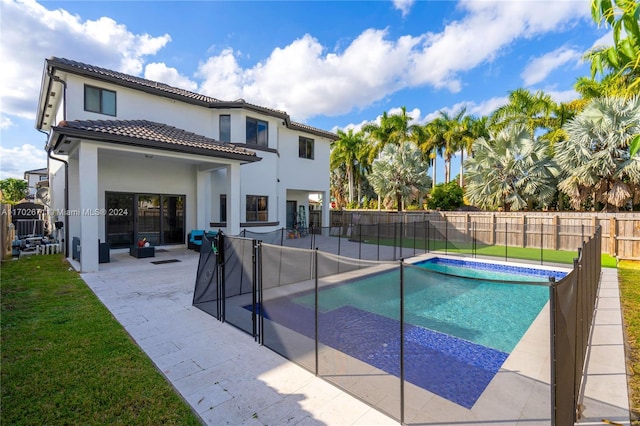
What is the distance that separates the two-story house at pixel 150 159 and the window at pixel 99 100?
3cm

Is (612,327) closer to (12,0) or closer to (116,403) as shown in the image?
(116,403)

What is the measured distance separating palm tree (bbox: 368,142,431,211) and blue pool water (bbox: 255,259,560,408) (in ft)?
73.2

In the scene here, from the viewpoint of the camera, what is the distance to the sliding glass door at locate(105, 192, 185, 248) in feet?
39.3

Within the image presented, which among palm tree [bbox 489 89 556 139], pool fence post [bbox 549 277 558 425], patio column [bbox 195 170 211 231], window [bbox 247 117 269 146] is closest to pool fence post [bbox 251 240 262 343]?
pool fence post [bbox 549 277 558 425]

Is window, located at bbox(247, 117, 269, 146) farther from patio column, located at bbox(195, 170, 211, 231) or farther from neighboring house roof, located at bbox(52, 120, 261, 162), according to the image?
neighboring house roof, located at bbox(52, 120, 261, 162)

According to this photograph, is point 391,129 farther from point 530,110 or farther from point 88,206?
point 88,206

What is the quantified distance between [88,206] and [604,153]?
21.6 metres

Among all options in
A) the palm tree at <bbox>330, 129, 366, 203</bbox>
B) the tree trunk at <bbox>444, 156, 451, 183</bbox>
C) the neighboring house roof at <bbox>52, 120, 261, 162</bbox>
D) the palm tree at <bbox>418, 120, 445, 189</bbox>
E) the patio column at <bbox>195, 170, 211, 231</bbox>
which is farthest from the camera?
the tree trunk at <bbox>444, 156, 451, 183</bbox>

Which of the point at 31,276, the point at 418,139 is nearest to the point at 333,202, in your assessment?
the point at 418,139

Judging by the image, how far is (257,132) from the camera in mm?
15266

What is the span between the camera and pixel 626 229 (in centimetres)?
1291

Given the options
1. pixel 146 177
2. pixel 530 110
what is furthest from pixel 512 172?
pixel 146 177

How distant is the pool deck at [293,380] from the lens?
299 cm

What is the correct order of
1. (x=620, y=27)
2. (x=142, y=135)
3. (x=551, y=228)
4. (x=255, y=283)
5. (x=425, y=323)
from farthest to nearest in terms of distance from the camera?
(x=551, y=228), (x=142, y=135), (x=255, y=283), (x=425, y=323), (x=620, y=27)
